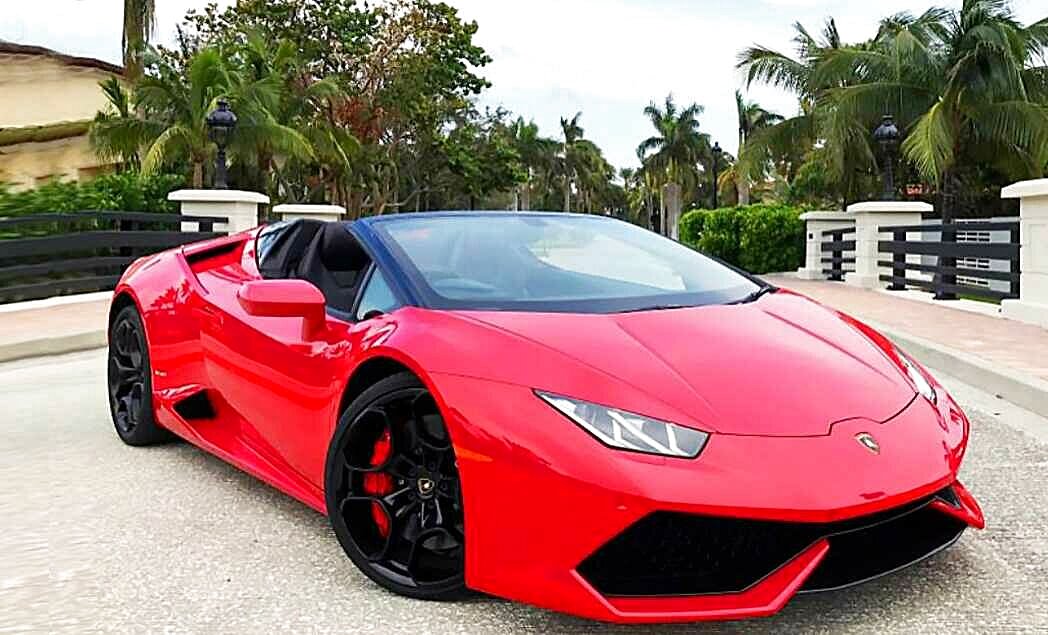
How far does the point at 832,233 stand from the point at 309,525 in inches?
734

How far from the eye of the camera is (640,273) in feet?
12.2

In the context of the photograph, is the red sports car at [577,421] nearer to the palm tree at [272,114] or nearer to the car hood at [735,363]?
the car hood at [735,363]

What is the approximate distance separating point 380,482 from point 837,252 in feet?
61.4

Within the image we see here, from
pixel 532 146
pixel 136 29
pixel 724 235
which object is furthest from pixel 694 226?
pixel 532 146

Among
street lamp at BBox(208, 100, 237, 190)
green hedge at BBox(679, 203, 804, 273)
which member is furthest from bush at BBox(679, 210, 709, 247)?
street lamp at BBox(208, 100, 237, 190)

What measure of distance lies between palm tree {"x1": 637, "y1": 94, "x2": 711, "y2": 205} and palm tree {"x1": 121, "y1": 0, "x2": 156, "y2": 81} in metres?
38.0

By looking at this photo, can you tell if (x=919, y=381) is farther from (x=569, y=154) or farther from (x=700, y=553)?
(x=569, y=154)

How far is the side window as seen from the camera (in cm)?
326

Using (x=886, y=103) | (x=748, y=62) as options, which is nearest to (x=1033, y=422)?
(x=886, y=103)

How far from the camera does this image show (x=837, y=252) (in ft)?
A: 67.0

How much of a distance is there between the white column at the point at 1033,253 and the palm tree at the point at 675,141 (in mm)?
53682

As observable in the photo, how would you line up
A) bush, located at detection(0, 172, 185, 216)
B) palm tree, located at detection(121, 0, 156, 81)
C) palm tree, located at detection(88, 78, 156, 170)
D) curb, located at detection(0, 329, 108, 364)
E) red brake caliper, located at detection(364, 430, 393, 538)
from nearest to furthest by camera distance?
red brake caliper, located at detection(364, 430, 393, 538) → curb, located at detection(0, 329, 108, 364) → bush, located at detection(0, 172, 185, 216) → palm tree, located at detection(88, 78, 156, 170) → palm tree, located at detection(121, 0, 156, 81)

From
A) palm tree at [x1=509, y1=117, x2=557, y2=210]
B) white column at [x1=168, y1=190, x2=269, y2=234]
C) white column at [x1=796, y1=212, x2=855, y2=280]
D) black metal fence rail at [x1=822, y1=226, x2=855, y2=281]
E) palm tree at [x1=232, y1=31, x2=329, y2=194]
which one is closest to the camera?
white column at [x1=168, y1=190, x2=269, y2=234]

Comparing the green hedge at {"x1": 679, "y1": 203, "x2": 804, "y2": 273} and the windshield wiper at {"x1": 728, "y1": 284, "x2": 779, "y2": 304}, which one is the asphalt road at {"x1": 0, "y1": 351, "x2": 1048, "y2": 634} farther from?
the green hedge at {"x1": 679, "y1": 203, "x2": 804, "y2": 273}
